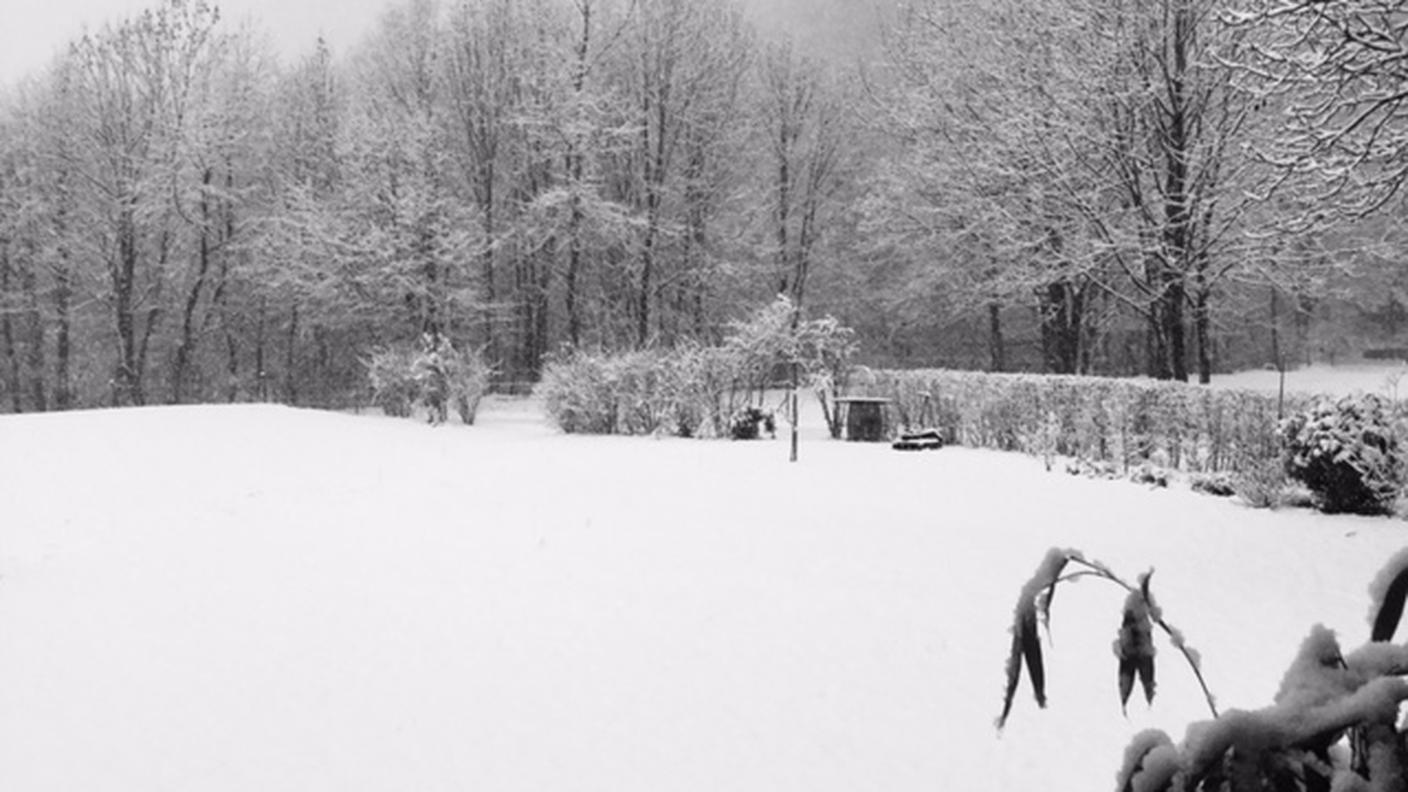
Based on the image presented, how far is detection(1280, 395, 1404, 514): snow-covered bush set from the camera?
768 centimetres

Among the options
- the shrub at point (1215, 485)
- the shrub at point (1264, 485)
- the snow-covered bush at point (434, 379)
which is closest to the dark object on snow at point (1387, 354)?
the shrub at point (1215, 485)

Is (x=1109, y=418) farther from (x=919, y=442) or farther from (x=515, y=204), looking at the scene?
(x=515, y=204)

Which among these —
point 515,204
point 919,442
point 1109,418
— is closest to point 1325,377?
point 1109,418

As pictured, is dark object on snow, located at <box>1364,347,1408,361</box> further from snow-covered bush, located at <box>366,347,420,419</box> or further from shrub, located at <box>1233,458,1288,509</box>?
snow-covered bush, located at <box>366,347,420,419</box>

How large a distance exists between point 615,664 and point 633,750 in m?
0.91

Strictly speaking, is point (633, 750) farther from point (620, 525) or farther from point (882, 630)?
point (620, 525)

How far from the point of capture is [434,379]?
18.0m

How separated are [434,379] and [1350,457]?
15853 millimetres

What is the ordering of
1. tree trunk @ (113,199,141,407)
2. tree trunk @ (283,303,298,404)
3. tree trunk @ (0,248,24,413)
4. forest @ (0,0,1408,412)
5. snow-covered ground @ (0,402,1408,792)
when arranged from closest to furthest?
snow-covered ground @ (0,402,1408,792) < forest @ (0,0,1408,412) < tree trunk @ (113,199,141,407) < tree trunk @ (0,248,24,413) < tree trunk @ (283,303,298,404)

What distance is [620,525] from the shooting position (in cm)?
780

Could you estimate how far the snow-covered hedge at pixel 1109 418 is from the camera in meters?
10.3

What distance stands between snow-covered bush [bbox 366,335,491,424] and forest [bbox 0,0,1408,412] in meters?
1.04

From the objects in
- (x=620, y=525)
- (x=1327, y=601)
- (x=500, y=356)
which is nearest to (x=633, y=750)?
(x=620, y=525)

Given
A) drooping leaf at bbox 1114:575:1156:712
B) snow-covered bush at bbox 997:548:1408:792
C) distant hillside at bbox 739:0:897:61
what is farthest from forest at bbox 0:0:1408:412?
snow-covered bush at bbox 997:548:1408:792
